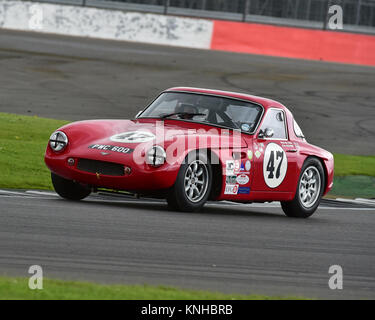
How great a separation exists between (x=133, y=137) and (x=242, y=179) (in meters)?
1.35

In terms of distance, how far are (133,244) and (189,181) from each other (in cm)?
233

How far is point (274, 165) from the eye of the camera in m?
11.0

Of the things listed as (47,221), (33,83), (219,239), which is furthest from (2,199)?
(33,83)

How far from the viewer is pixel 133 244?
7699 mm

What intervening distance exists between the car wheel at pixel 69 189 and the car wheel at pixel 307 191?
7.93ft

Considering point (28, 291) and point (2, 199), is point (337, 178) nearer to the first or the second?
point (2, 199)

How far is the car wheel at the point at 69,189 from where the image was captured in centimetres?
1059

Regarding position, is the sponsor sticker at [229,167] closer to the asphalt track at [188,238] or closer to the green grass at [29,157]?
the asphalt track at [188,238]

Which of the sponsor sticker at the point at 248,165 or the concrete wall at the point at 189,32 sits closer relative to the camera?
the sponsor sticker at the point at 248,165

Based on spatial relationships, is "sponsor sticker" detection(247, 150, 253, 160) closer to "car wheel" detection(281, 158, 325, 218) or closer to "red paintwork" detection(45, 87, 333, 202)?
"red paintwork" detection(45, 87, 333, 202)

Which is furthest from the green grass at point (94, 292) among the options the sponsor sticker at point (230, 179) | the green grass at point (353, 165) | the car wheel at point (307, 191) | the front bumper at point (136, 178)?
the green grass at point (353, 165)
